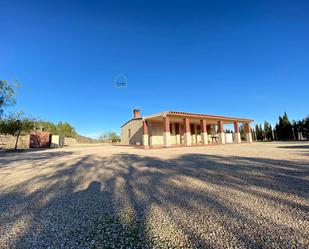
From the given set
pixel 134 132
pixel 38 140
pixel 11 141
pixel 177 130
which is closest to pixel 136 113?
pixel 134 132

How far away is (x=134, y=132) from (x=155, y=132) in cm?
283

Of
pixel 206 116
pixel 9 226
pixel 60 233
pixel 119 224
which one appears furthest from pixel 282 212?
pixel 206 116

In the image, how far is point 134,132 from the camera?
21.0 meters

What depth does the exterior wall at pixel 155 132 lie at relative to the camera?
1928 centimetres

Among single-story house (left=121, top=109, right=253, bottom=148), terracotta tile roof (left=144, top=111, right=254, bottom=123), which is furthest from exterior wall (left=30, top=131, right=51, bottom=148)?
terracotta tile roof (left=144, top=111, right=254, bottom=123)

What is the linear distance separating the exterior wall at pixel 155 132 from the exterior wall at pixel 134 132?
50.4 inches

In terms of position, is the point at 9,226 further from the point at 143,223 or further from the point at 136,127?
the point at 136,127

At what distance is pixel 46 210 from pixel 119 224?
4.36 feet

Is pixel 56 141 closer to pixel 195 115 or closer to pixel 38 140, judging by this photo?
pixel 38 140

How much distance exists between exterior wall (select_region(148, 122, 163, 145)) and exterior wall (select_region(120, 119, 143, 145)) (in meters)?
1.28

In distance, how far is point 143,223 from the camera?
6.61 ft

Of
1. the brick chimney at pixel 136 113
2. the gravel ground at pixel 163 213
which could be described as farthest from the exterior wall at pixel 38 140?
the gravel ground at pixel 163 213

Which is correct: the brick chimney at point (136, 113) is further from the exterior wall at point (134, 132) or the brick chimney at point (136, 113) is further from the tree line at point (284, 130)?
the tree line at point (284, 130)

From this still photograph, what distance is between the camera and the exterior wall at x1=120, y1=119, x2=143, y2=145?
20141mm
